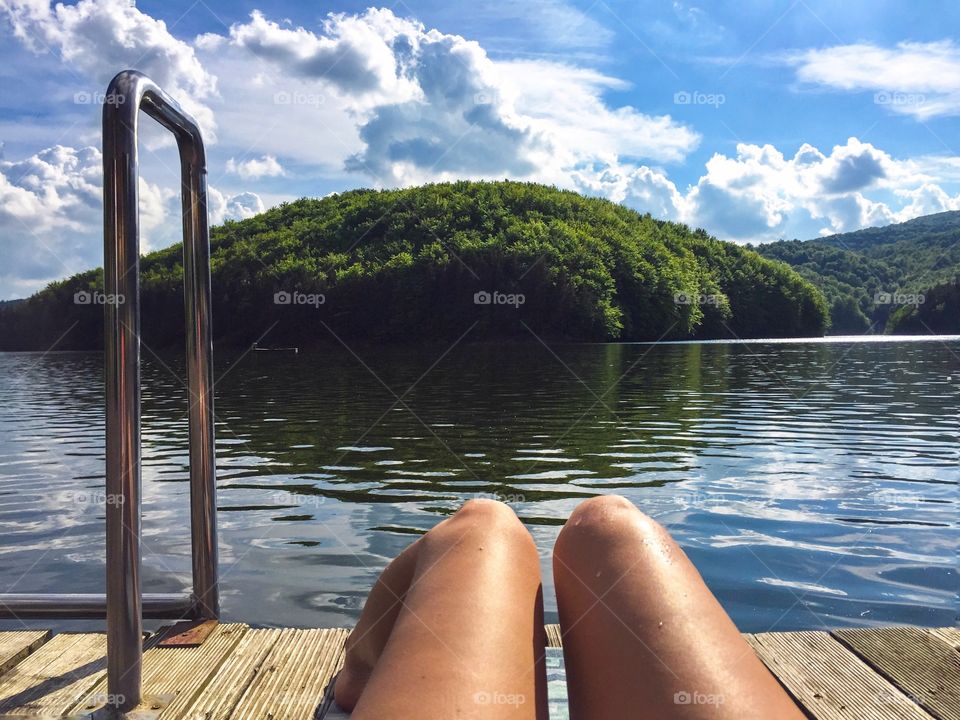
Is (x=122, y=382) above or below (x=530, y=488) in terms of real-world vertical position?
above

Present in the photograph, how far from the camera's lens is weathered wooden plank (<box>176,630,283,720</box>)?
199 centimetres

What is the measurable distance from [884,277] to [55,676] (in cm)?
13251

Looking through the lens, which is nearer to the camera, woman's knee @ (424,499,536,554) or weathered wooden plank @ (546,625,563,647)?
woman's knee @ (424,499,536,554)

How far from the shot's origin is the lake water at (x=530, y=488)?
541 centimetres

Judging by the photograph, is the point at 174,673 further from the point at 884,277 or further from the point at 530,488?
the point at 884,277

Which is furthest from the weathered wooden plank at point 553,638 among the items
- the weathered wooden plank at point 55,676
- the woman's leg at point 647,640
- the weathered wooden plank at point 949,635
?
the weathered wooden plank at point 55,676

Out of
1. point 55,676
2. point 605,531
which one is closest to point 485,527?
point 605,531

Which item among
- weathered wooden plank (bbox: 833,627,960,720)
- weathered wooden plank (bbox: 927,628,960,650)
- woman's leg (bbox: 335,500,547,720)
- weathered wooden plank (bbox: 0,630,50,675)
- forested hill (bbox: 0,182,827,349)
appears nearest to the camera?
woman's leg (bbox: 335,500,547,720)

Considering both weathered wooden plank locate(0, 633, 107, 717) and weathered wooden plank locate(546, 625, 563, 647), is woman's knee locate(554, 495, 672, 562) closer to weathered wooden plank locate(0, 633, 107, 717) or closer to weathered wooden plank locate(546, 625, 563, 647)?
weathered wooden plank locate(546, 625, 563, 647)

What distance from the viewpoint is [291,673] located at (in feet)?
7.43

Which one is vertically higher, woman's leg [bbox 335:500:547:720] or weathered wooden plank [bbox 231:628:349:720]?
woman's leg [bbox 335:500:547:720]

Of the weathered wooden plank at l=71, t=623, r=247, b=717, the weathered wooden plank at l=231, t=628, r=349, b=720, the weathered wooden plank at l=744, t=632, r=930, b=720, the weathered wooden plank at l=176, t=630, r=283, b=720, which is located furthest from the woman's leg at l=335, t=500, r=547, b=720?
the weathered wooden plank at l=744, t=632, r=930, b=720

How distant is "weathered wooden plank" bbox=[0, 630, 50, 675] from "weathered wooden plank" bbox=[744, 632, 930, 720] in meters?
2.20

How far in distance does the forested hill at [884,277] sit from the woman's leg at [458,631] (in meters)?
106
